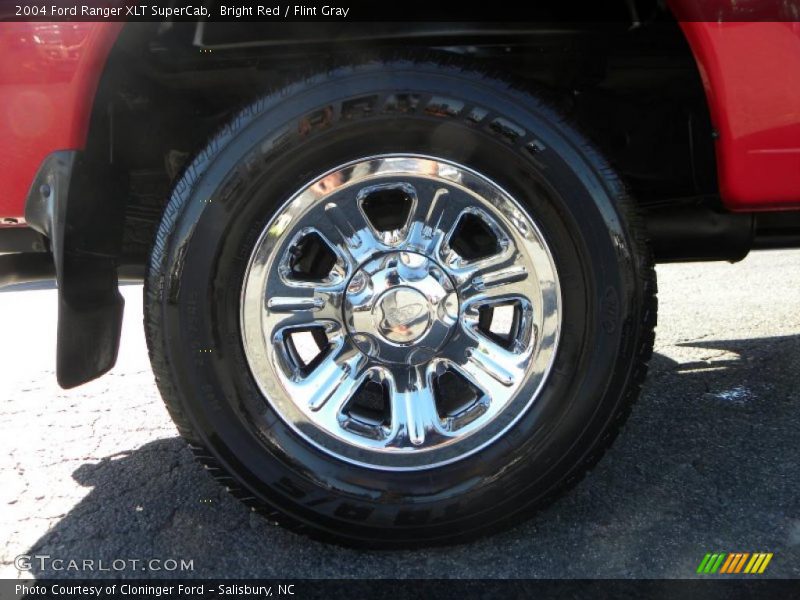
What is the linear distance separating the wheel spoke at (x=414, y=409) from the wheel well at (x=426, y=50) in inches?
26.9

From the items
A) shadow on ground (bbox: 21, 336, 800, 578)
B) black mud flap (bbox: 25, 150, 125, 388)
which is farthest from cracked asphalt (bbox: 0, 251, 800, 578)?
black mud flap (bbox: 25, 150, 125, 388)

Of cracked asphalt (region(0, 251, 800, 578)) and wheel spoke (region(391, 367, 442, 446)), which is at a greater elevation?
wheel spoke (region(391, 367, 442, 446))

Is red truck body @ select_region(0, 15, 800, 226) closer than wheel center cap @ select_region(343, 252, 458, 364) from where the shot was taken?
Yes

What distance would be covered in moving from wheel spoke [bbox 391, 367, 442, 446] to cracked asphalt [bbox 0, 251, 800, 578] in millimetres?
265

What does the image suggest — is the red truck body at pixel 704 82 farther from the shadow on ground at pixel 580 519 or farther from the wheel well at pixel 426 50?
the shadow on ground at pixel 580 519

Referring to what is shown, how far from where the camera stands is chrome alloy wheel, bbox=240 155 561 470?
1714mm

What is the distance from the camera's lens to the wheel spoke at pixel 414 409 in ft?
5.80

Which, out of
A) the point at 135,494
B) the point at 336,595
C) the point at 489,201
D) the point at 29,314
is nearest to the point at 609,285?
the point at 489,201

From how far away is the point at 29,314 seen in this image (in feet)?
14.1

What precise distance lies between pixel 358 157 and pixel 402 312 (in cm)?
37
